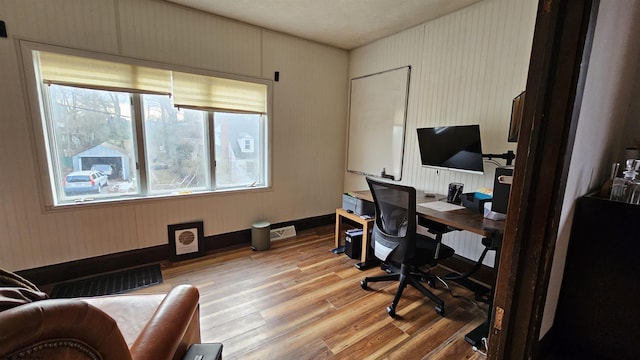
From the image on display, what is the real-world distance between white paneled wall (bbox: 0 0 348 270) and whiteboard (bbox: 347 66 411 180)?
0.24 meters

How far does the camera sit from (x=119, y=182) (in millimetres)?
2549

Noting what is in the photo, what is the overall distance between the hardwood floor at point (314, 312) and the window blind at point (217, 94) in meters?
1.68

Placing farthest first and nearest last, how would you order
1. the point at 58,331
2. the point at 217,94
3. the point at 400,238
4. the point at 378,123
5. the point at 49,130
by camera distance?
the point at 378,123 < the point at 217,94 < the point at 49,130 < the point at 400,238 < the point at 58,331

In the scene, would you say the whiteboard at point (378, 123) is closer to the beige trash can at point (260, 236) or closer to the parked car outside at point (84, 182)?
the beige trash can at point (260, 236)

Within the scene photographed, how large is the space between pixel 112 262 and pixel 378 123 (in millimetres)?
3304

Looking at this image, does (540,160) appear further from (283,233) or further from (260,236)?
(283,233)

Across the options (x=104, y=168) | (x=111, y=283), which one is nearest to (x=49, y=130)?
(x=104, y=168)

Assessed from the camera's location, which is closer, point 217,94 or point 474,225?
point 474,225

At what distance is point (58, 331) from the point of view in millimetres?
504

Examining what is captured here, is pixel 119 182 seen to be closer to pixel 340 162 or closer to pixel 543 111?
pixel 340 162

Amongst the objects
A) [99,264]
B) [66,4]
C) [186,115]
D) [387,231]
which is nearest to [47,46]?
[66,4]

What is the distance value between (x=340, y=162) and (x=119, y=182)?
2718mm

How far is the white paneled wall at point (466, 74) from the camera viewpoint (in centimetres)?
213

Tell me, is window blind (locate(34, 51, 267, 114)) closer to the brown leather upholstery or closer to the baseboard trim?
the baseboard trim
